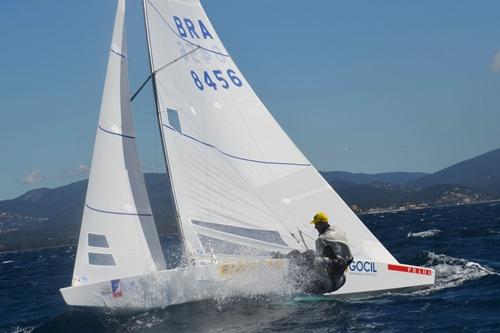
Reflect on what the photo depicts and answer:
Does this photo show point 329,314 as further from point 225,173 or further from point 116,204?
point 116,204

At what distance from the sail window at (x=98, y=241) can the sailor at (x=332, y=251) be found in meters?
4.20

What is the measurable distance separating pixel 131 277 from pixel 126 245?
94 cm

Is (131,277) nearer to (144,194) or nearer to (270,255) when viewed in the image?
(144,194)

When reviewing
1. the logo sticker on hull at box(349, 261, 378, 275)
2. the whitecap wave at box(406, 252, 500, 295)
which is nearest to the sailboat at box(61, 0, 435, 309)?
the logo sticker on hull at box(349, 261, 378, 275)

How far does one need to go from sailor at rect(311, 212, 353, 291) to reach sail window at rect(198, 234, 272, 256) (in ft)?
4.50

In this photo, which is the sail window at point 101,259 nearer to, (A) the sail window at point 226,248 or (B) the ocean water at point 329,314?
(B) the ocean water at point 329,314

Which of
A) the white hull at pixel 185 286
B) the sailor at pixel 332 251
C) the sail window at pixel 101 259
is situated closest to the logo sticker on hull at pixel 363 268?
the sailor at pixel 332 251

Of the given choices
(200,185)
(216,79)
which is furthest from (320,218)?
(216,79)

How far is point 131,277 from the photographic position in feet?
41.0

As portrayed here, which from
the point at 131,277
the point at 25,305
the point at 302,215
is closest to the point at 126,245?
the point at 131,277

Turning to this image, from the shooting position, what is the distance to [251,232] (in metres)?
13.5

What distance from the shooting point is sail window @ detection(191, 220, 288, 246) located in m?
13.5

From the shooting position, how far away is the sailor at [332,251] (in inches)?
494

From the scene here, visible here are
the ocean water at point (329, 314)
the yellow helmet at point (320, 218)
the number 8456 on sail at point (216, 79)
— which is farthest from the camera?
the number 8456 on sail at point (216, 79)
